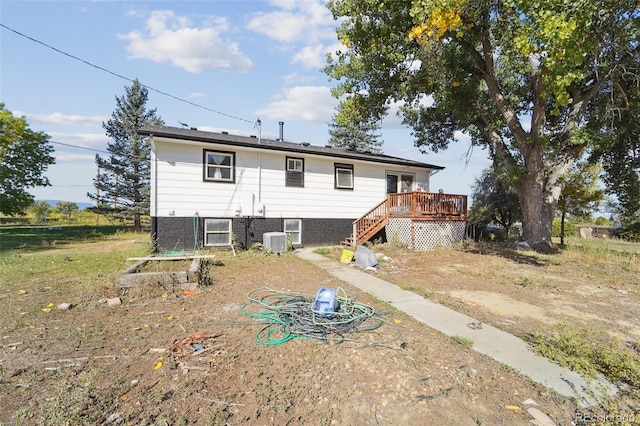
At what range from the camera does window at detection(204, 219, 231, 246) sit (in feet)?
36.2

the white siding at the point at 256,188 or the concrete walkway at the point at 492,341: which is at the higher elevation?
the white siding at the point at 256,188

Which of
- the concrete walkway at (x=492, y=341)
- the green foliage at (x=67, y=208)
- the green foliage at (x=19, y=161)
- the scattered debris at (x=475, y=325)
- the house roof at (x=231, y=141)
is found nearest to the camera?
the concrete walkway at (x=492, y=341)

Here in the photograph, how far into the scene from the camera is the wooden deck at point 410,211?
488 inches

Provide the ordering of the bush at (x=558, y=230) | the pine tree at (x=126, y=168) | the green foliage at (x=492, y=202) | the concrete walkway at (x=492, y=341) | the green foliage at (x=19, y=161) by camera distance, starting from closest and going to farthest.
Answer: the concrete walkway at (x=492, y=341)
the green foliage at (x=492, y=202)
the green foliage at (x=19, y=161)
the bush at (x=558, y=230)
the pine tree at (x=126, y=168)

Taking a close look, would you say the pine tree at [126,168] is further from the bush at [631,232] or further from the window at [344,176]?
the bush at [631,232]

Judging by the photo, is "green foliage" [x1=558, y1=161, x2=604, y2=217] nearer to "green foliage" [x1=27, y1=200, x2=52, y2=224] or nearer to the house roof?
the house roof

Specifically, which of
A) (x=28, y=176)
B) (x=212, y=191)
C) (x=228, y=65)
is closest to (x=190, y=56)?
(x=228, y=65)

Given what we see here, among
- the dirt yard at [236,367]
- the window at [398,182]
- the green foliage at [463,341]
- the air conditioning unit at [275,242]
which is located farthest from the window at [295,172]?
the green foliage at [463,341]

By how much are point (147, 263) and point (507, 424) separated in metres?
8.10

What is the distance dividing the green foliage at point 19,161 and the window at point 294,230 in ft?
68.9

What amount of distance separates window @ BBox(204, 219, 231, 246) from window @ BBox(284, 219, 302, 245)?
2368 millimetres

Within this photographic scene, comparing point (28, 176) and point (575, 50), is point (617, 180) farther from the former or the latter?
point (28, 176)

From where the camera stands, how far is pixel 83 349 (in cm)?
350

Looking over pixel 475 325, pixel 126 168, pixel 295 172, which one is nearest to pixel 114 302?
pixel 475 325
